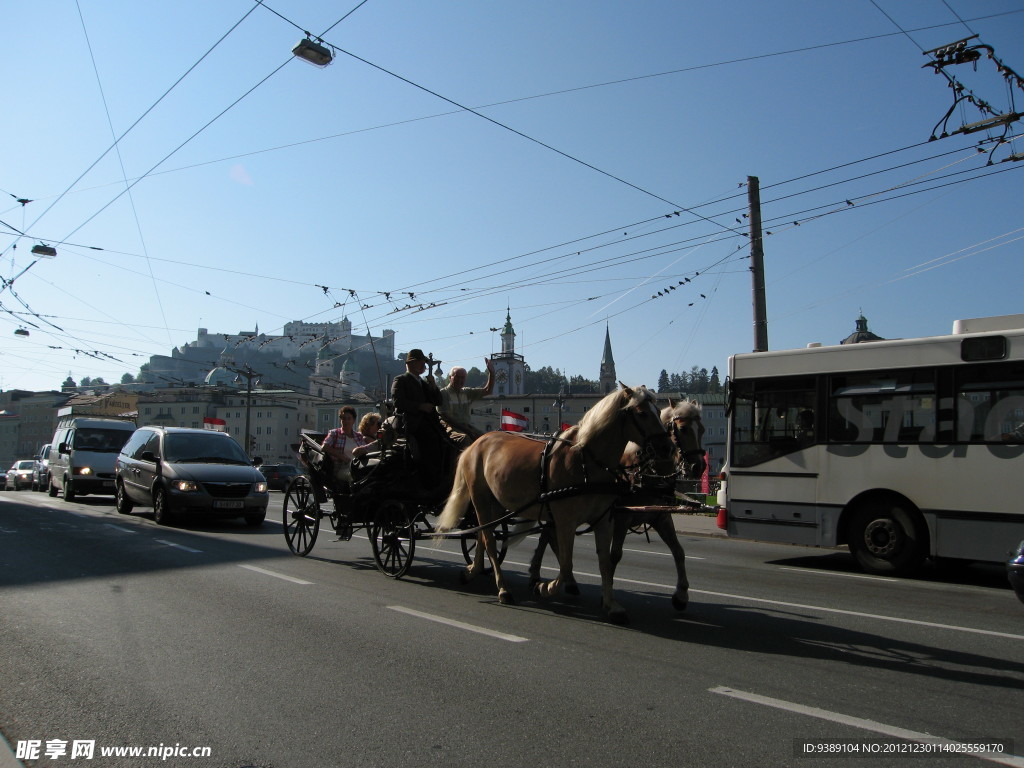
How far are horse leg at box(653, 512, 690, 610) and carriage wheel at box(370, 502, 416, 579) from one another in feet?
9.69

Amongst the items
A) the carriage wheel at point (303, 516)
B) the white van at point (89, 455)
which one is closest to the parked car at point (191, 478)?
the carriage wheel at point (303, 516)

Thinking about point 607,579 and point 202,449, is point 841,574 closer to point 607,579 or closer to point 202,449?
point 607,579

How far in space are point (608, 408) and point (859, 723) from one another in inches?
133

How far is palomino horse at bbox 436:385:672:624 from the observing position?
6629mm

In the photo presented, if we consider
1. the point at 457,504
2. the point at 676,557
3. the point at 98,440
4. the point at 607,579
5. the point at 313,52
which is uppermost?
the point at 313,52

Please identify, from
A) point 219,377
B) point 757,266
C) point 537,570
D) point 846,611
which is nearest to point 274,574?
point 537,570

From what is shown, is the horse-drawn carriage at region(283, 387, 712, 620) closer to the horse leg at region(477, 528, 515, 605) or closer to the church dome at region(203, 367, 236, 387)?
the horse leg at region(477, 528, 515, 605)

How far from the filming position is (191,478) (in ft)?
47.3

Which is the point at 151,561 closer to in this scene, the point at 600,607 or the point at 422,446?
the point at 422,446

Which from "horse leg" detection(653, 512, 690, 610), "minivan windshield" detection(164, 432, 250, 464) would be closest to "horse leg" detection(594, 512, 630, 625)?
"horse leg" detection(653, 512, 690, 610)

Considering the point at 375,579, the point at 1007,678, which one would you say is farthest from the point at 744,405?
the point at 1007,678

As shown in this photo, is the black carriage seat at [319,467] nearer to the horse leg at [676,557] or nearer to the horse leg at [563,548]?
the horse leg at [563,548]

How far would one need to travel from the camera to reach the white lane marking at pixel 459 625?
5977mm

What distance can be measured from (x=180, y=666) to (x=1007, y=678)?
552cm
